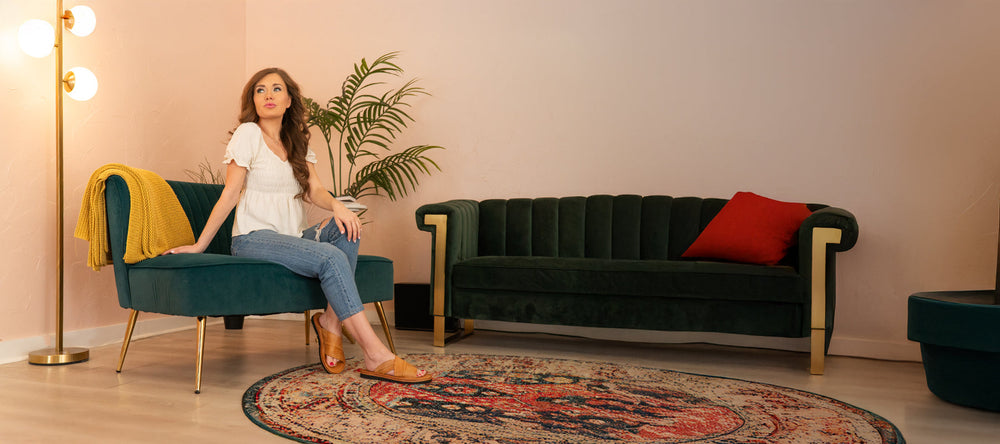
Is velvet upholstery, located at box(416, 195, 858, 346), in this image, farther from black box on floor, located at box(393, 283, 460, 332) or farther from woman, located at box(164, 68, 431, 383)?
woman, located at box(164, 68, 431, 383)

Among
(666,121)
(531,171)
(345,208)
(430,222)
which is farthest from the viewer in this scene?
(531,171)

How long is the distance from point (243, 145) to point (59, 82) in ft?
3.27

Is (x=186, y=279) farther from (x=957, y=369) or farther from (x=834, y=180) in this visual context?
(x=834, y=180)

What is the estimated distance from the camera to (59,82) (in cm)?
282

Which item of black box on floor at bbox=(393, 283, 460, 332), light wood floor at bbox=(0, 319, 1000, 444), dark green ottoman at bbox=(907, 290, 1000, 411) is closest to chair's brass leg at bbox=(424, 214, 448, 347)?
light wood floor at bbox=(0, 319, 1000, 444)

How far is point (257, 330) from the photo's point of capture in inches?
146

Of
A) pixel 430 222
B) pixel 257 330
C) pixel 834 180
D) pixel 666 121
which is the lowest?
pixel 257 330

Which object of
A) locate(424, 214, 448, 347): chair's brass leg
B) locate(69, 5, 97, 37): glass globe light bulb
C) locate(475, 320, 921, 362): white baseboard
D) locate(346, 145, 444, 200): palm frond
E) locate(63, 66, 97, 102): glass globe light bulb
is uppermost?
locate(69, 5, 97, 37): glass globe light bulb

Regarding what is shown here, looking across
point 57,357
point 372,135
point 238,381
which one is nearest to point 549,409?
point 238,381

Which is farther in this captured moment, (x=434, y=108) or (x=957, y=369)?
(x=434, y=108)

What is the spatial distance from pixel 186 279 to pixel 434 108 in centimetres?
212

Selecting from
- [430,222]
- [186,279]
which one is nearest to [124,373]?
[186,279]

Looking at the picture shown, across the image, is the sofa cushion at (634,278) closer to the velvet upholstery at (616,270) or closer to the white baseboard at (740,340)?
the velvet upholstery at (616,270)

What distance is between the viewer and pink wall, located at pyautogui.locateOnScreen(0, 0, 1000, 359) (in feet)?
10.1
